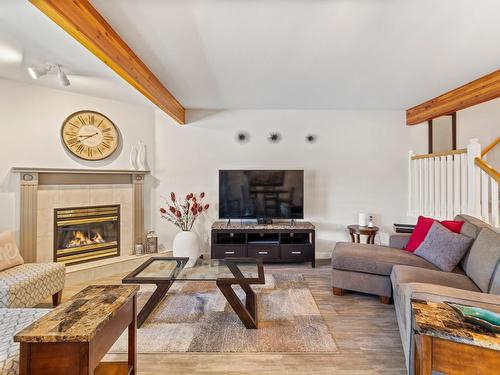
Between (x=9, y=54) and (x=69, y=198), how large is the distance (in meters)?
1.71

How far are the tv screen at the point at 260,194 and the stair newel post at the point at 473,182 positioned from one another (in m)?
2.07

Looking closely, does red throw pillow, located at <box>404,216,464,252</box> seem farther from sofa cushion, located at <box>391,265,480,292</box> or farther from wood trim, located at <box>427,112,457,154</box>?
wood trim, located at <box>427,112,457,154</box>

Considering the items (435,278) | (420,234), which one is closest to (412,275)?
(435,278)

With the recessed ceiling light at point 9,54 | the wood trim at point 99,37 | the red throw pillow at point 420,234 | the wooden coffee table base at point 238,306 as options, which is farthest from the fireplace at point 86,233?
the red throw pillow at point 420,234

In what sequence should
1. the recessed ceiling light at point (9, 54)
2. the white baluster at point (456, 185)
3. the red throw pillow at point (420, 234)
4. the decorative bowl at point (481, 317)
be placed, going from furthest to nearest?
the white baluster at point (456, 185), the red throw pillow at point (420, 234), the recessed ceiling light at point (9, 54), the decorative bowl at point (481, 317)

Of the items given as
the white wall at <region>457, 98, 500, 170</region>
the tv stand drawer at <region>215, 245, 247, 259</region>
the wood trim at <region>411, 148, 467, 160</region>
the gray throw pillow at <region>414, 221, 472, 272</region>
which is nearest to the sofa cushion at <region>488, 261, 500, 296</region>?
the gray throw pillow at <region>414, 221, 472, 272</region>

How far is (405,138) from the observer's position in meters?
4.29

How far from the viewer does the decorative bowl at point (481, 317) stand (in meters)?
1.09

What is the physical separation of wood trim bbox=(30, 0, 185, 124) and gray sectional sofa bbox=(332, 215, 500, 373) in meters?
2.73

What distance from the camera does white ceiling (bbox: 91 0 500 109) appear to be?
179 cm

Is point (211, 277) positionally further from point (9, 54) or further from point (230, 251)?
point (9, 54)

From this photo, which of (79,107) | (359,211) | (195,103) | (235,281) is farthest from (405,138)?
(79,107)

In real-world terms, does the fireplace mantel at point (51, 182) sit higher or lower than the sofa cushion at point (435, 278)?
higher

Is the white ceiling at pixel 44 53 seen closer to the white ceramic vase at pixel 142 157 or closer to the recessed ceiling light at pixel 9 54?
the recessed ceiling light at pixel 9 54
